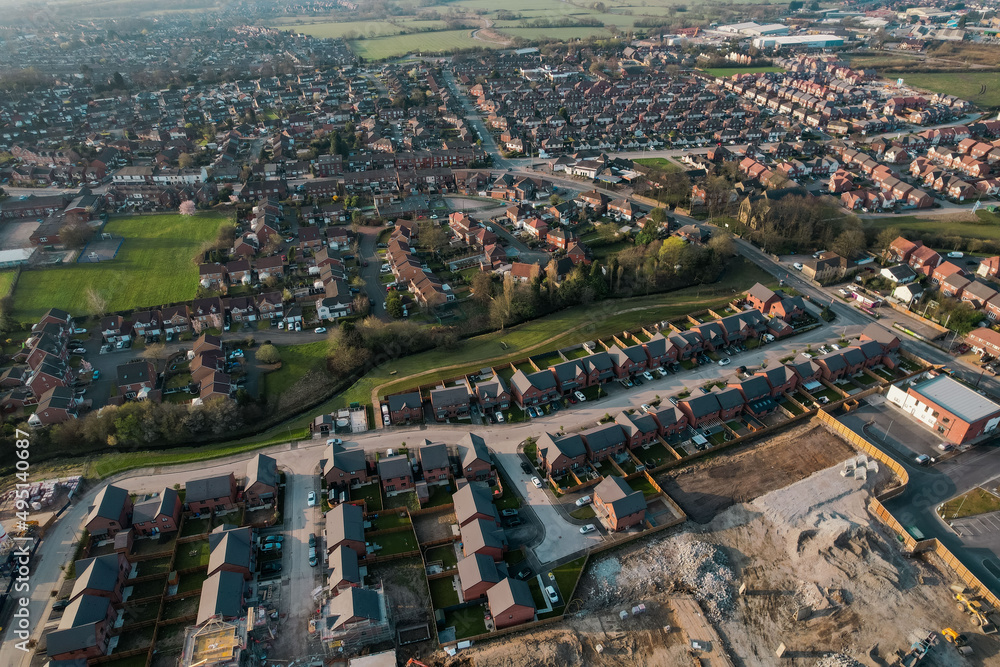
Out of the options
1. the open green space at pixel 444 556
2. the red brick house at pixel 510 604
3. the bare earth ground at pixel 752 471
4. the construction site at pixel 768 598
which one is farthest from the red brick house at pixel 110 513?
the bare earth ground at pixel 752 471

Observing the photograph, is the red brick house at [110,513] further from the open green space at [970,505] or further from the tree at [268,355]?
the open green space at [970,505]

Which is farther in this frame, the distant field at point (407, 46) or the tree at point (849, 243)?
the distant field at point (407, 46)

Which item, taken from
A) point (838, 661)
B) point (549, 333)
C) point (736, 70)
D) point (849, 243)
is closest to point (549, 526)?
point (838, 661)

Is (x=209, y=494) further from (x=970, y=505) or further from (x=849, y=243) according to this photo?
(x=849, y=243)

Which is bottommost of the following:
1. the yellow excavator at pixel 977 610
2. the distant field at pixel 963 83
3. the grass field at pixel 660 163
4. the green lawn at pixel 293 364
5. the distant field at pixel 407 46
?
the yellow excavator at pixel 977 610

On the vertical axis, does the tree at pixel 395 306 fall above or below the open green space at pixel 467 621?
above

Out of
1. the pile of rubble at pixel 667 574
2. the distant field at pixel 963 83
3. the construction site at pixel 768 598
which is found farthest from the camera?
the distant field at pixel 963 83

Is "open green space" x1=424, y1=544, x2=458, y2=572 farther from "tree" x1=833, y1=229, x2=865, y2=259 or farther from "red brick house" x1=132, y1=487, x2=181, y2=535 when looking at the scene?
"tree" x1=833, y1=229, x2=865, y2=259

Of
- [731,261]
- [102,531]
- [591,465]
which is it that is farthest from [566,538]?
[731,261]
